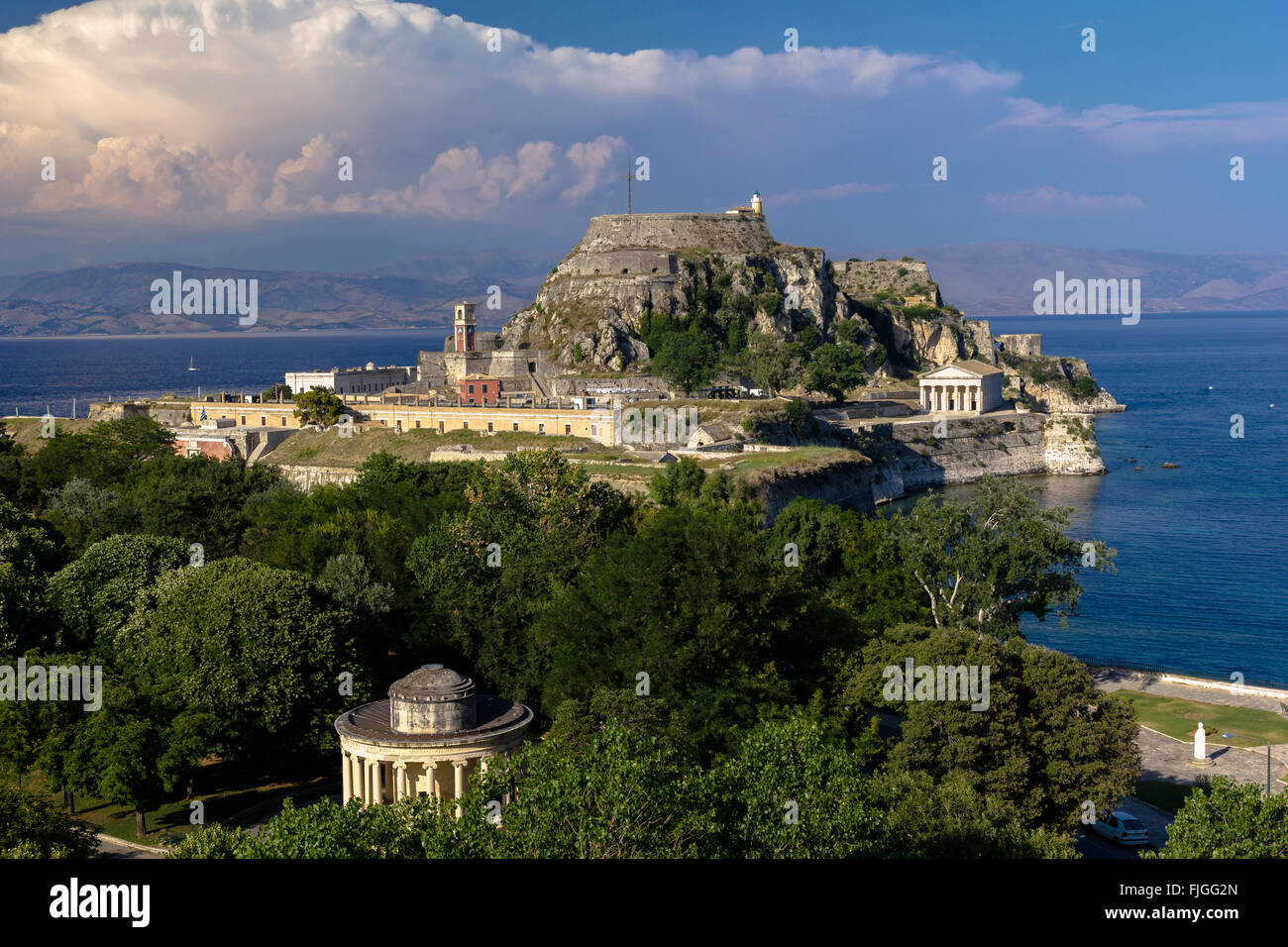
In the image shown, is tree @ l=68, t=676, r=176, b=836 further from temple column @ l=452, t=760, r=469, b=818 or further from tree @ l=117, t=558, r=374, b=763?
temple column @ l=452, t=760, r=469, b=818

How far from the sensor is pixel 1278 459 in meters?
103

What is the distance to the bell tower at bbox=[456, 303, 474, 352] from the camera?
4129 inches

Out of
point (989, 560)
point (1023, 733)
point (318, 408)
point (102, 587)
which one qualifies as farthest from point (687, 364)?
point (1023, 733)

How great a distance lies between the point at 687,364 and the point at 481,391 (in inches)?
602

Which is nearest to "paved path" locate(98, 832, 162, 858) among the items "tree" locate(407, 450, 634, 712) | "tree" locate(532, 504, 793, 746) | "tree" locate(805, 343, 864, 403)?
"tree" locate(532, 504, 793, 746)

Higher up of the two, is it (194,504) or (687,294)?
(687,294)

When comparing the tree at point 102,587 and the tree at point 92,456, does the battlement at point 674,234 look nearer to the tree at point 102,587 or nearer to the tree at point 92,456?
the tree at point 92,456

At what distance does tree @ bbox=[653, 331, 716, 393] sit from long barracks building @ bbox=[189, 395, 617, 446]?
43.6 feet

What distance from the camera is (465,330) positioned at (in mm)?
106250

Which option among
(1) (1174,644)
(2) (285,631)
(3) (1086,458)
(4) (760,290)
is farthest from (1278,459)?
(2) (285,631)

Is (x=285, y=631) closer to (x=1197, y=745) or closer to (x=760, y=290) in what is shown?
(x=1197, y=745)

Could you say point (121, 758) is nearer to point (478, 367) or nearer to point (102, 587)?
point (102, 587)

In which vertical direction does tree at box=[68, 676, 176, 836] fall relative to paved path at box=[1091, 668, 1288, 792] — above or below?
above

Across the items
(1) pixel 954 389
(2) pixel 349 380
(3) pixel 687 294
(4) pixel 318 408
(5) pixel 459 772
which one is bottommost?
(5) pixel 459 772
